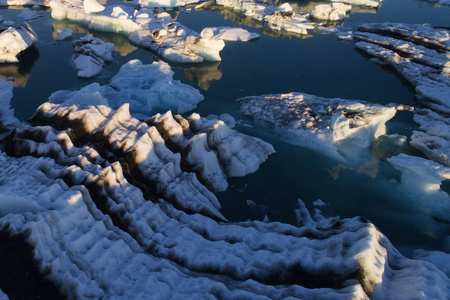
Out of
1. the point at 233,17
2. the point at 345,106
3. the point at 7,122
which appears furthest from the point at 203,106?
the point at 233,17

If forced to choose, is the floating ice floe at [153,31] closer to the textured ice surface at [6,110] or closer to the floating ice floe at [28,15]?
the floating ice floe at [28,15]

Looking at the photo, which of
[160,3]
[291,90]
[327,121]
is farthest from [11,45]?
[327,121]

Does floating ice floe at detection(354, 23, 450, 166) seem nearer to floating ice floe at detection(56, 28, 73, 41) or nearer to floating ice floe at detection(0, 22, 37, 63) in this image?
floating ice floe at detection(56, 28, 73, 41)

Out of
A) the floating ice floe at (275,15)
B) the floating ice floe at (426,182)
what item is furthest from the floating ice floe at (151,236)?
the floating ice floe at (275,15)

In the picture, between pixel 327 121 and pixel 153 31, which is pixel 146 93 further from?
pixel 153 31

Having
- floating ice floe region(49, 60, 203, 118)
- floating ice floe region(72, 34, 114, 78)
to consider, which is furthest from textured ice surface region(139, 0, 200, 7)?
floating ice floe region(49, 60, 203, 118)

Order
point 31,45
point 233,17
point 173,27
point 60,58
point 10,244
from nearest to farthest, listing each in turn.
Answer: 1. point 10,244
2. point 60,58
3. point 31,45
4. point 173,27
5. point 233,17

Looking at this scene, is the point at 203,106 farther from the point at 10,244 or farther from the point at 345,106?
the point at 10,244
